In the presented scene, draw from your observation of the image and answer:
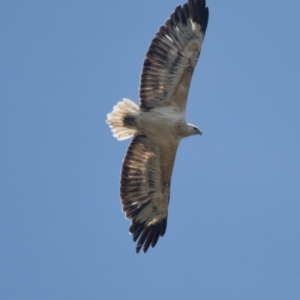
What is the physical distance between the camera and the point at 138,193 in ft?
48.6

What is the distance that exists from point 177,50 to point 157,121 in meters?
1.20

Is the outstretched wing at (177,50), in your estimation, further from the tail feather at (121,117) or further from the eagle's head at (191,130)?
the eagle's head at (191,130)

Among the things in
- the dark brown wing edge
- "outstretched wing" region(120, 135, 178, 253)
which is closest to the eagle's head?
"outstretched wing" region(120, 135, 178, 253)

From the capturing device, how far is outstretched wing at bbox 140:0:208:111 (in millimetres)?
14102

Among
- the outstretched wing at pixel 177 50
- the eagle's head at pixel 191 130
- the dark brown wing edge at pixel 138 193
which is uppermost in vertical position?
the outstretched wing at pixel 177 50

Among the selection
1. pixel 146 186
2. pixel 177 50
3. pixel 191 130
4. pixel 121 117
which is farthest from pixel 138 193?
pixel 177 50

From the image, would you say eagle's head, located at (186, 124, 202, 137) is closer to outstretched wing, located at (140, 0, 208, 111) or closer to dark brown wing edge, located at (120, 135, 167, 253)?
outstretched wing, located at (140, 0, 208, 111)

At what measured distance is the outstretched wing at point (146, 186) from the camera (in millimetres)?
14664

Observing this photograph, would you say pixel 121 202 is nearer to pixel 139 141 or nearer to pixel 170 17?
pixel 139 141

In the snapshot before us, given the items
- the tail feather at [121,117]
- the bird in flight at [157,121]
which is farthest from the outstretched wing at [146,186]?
the tail feather at [121,117]

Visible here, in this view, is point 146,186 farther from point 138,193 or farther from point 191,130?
point 191,130

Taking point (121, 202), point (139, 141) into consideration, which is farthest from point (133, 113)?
point (121, 202)

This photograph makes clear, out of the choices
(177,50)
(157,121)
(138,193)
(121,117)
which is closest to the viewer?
(177,50)

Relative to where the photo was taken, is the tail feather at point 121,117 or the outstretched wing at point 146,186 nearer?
the tail feather at point 121,117
